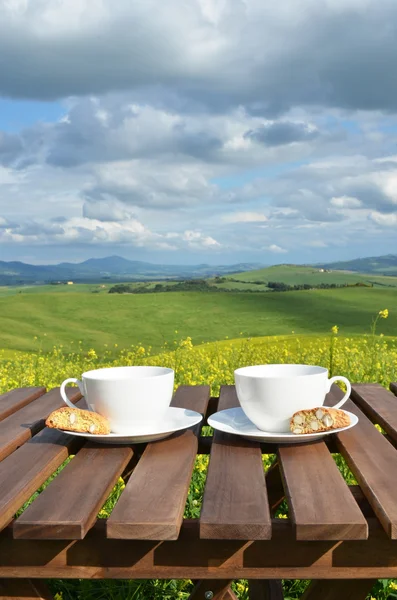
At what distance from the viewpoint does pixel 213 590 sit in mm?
1483

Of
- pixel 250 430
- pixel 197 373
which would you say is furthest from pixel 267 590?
pixel 197 373

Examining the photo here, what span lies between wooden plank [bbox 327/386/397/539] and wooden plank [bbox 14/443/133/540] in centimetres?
58

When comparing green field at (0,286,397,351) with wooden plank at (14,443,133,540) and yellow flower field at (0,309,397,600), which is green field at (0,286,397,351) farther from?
wooden plank at (14,443,133,540)

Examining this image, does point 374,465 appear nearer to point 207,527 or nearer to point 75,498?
point 207,527

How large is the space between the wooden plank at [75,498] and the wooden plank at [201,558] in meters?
0.07

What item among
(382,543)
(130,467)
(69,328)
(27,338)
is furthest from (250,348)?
(69,328)

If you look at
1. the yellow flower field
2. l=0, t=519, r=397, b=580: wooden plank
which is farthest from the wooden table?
the yellow flower field

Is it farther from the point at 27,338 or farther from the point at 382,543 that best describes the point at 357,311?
the point at 382,543

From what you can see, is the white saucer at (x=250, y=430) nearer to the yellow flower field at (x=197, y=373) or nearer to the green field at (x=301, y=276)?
the yellow flower field at (x=197, y=373)

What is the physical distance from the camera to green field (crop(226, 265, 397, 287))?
40.7 meters

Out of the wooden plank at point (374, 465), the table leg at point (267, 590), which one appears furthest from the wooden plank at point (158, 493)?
the table leg at point (267, 590)

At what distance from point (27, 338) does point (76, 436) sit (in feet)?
47.0

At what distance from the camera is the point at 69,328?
18375mm

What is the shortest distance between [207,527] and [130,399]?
545 mm
